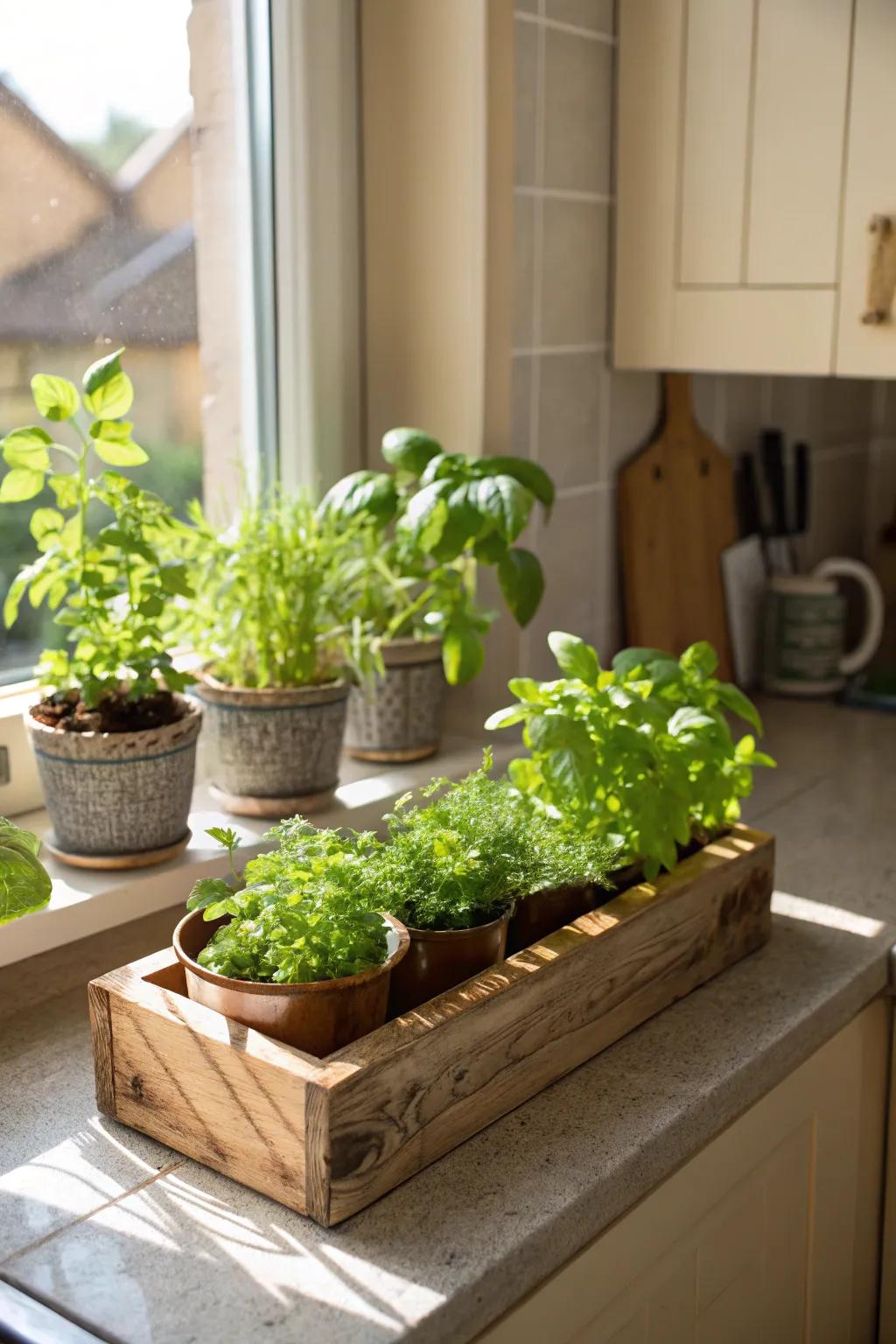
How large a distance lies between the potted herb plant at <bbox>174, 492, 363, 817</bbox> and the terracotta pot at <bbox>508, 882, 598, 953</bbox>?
0.33 metres

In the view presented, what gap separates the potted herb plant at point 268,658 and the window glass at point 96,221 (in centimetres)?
17

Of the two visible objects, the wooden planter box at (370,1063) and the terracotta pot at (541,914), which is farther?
the terracotta pot at (541,914)

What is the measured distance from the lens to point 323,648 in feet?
4.61

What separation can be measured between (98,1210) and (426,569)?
0.84 m

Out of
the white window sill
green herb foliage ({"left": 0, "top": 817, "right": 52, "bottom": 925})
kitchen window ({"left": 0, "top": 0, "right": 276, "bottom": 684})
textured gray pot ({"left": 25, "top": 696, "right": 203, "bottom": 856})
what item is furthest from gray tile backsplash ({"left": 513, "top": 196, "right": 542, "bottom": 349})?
green herb foliage ({"left": 0, "top": 817, "right": 52, "bottom": 925})

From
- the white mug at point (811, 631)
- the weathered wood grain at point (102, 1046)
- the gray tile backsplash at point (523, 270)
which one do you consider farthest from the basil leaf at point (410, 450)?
the white mug at point (811, 631)

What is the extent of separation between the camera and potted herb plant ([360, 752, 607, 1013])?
3.31 feet

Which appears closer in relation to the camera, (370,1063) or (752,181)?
(370,1063)

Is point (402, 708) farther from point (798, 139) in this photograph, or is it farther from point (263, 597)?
point (798, 139)

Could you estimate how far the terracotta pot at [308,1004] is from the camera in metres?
0.91

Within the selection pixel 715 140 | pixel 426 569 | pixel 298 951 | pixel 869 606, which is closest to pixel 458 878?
pixel 298 951

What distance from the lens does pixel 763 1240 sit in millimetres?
1180

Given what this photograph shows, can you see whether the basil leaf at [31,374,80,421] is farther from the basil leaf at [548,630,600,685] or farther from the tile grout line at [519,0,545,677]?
the tile grout line at [519,0,545,677]

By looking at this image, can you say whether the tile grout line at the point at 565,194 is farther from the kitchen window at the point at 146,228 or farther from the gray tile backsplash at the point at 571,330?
the kitchen window at the point at 146,228
